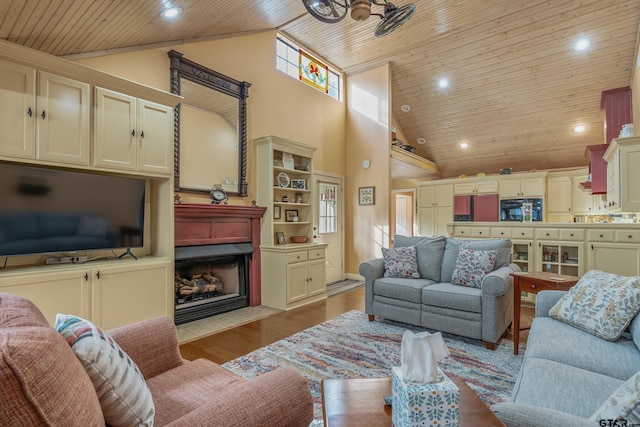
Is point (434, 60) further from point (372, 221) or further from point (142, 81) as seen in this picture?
point (142, 81)

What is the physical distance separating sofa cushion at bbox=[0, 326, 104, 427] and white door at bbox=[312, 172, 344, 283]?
5.03m

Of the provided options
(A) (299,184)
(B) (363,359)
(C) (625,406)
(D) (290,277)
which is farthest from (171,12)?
(C) (625,406)

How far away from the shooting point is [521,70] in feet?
17.7

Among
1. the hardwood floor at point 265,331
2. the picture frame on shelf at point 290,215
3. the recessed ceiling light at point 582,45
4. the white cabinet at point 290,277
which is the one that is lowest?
the hardwood floor at point 265,331

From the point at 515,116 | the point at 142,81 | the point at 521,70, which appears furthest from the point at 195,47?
the point at 515,116

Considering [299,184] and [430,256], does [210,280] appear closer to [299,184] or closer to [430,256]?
[299,184]

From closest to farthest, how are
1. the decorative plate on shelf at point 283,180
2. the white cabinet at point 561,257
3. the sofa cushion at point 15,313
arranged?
the sofa cushion at point 15,313 < the white cabinet at point 561,257 < the decorative plate on shelf at point 283,180

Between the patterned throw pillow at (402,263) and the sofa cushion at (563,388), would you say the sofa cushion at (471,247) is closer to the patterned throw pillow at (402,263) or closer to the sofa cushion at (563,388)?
the patterned throw pillow at (402,263)

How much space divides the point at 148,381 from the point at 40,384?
982mm

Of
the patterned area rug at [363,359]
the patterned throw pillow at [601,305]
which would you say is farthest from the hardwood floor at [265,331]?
the patterned throw pillow at [601,305]

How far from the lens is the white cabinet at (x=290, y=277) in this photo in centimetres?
427

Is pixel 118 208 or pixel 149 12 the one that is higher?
pixel 149 12

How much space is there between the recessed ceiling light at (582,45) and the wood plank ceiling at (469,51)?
2.6 inches

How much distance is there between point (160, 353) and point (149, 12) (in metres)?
2.77
